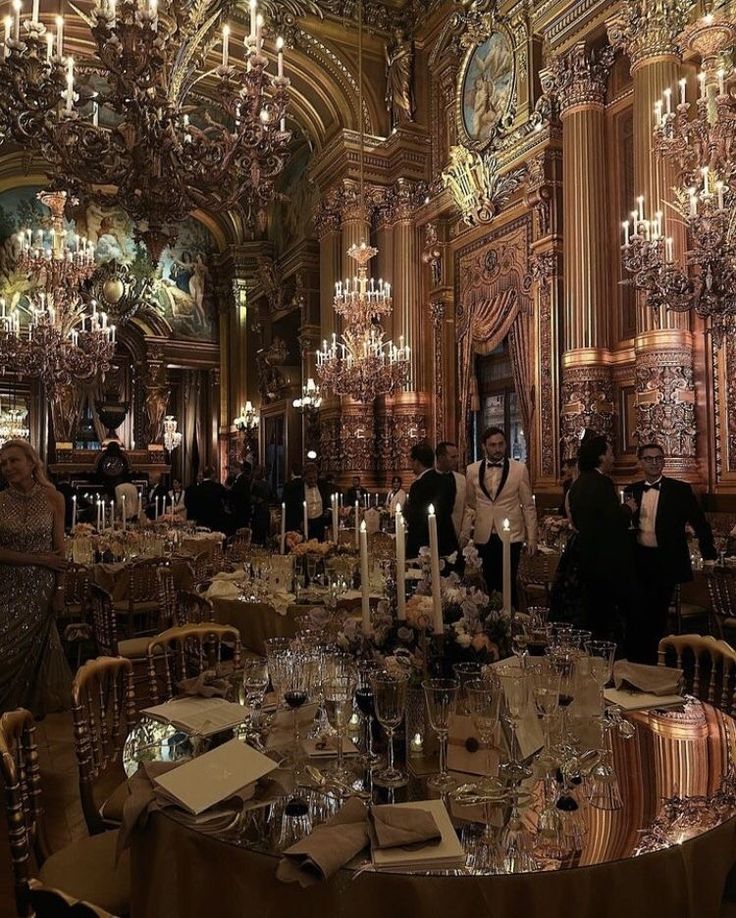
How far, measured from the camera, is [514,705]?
1.81m

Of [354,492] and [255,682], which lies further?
[354,492]

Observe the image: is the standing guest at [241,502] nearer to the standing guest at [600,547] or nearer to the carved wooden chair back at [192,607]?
the carved wooden chair back at [192,607]

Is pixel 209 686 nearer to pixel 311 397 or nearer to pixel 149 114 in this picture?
pixel 149 114

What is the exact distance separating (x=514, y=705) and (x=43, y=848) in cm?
149

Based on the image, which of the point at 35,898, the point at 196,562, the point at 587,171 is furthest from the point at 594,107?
the point at 35,898

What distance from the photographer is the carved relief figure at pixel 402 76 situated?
1300cm

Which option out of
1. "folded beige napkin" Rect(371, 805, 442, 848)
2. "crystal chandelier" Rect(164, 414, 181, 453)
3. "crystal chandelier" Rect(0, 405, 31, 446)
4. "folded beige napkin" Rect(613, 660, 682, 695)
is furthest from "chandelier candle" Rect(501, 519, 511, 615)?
"crystal chandelier" Rect(164, 414, 181, 453)

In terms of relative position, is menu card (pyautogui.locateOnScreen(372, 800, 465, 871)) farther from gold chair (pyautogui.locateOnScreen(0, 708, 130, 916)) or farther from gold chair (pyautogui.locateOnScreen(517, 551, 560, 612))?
gold chair (pyautogui.locateOnScreen(517, 551, 560, 612))

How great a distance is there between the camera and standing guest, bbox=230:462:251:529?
1035cm

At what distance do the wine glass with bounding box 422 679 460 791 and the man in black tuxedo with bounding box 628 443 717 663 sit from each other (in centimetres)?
364

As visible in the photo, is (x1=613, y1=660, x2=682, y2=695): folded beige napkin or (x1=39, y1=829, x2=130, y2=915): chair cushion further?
(x1=613, y1=660, x2=682, y2=695): folded beige napkin

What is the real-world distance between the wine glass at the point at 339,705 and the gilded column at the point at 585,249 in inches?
280

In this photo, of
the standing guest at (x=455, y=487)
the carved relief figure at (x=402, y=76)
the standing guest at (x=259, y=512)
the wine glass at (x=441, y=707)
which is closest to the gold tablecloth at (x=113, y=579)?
the standing guest at (x=455, y=487)

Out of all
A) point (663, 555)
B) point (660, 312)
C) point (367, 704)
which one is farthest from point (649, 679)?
point (660, 312)
